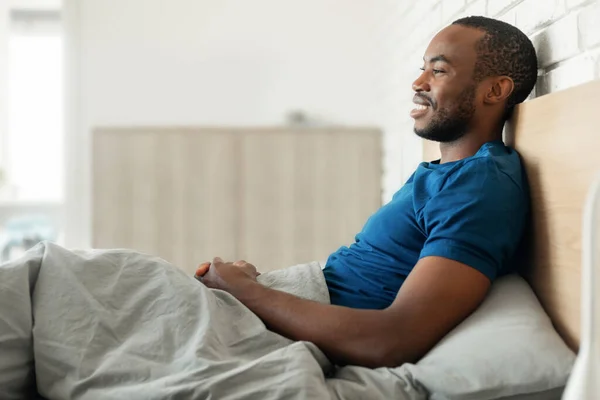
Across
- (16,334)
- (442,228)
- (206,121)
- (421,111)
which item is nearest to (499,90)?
(421,111)

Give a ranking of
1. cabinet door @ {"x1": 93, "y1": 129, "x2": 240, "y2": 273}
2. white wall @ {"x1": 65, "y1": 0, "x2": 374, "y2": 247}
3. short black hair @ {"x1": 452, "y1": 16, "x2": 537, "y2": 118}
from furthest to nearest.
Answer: white wall @ {"x1": 65, "y1": 0, "x2": 374, "y2": 247}, cabinet door @ {"x1": 93, "y1": 129, "x2": 240, "y2": 273}, short black hair @ {"x1": 452, "y1": 16, "x2": 537, "y2": 118}

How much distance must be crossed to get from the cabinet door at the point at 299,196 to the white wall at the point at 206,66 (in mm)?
282

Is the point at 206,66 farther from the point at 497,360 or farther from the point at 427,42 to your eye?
the point at 497,360

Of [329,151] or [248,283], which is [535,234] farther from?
[329,151]

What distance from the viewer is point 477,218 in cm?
117

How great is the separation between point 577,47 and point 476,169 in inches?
12.5

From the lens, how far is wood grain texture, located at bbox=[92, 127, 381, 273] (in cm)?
343

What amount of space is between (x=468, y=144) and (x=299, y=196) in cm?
202

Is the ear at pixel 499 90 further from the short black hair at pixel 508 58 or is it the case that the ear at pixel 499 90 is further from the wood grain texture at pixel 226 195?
the wood grain texture at pixel 226 195

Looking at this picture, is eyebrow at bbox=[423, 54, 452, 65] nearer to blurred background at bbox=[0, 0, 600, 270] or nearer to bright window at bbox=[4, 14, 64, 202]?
blurred background at bbox=[0, 0, 600, 270]

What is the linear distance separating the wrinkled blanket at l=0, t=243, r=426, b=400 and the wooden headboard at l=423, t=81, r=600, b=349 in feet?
1.13

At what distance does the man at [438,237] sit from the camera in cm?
113

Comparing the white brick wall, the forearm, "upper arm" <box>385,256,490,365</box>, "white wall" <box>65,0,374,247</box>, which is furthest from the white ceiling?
"upper arm" <box>385,256,490,365</box>

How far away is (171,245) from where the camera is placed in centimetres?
342
